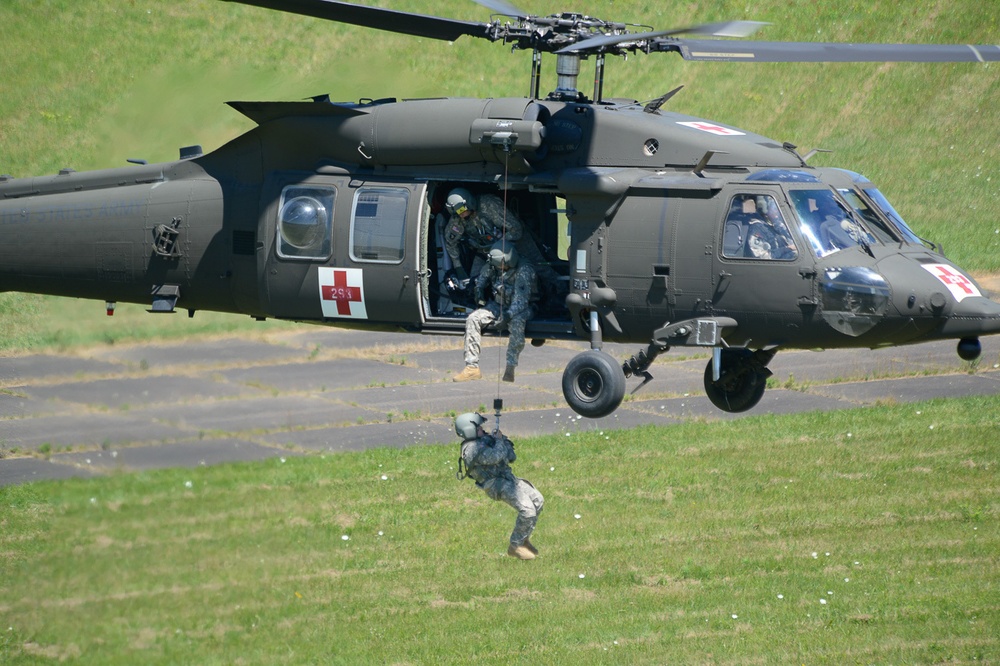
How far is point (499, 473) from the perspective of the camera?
1428 cm

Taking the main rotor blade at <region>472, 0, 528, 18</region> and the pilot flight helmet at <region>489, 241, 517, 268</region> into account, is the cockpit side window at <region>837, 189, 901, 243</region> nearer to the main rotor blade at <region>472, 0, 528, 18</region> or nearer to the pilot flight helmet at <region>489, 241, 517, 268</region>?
the pilot flight helmet at <region>489, 241, 517, 268</region>

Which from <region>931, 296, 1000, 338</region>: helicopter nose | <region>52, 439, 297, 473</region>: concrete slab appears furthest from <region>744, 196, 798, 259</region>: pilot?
<region>52, 439, 297, 473</region>: concrete slab

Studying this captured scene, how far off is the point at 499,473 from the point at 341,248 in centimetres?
318

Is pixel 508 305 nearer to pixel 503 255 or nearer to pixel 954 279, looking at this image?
pixel 503 255

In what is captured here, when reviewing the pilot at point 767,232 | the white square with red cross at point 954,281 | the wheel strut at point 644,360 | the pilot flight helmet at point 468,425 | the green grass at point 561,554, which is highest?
the pilot at point 767,232

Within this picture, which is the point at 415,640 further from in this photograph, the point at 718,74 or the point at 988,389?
the point at 718,74

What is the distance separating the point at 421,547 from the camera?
1956 cm

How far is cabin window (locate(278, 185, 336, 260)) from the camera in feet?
51.1

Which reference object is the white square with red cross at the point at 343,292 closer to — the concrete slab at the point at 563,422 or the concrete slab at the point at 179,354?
the concrete slab at the point at 179,354

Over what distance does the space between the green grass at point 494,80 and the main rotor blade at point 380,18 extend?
7.31 metres

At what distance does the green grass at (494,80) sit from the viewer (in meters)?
24.2

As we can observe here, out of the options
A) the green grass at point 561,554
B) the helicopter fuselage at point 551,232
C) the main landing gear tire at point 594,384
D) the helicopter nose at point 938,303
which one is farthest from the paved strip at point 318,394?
the helicopter nose at point 938,303

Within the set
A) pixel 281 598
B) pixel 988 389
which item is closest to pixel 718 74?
pixel 988 389

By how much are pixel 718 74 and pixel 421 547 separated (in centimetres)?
2126
